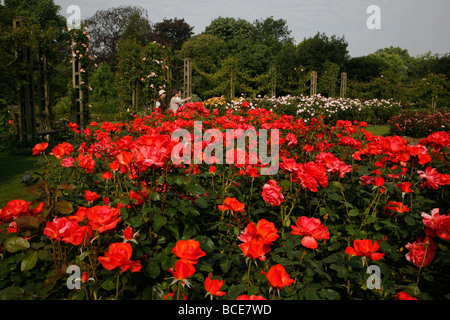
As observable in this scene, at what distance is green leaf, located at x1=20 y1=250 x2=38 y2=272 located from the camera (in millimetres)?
962

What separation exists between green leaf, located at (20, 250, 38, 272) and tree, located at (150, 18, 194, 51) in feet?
106

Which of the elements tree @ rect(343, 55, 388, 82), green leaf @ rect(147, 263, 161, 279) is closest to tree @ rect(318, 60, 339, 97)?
tree @ rect(343, 55, 388, 82)

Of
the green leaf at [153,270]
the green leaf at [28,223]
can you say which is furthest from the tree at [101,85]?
the green leaf at [153,270]

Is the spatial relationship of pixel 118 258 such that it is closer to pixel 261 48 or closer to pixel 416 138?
pixel 416 138

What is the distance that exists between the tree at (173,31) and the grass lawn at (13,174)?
27460 mm

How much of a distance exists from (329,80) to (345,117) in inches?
265

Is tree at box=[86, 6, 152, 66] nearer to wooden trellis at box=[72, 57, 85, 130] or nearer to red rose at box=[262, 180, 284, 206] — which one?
wooden trellis at box=[72, 57, 85, 130]

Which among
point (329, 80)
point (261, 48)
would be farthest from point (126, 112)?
point (261, 48)

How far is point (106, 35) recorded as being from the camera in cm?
3012

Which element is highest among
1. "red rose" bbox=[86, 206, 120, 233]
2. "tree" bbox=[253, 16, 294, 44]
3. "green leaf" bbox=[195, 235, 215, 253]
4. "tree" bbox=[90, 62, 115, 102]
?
"tree" bbox=[253, 16, 294, 44]

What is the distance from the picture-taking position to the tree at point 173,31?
31.5 m

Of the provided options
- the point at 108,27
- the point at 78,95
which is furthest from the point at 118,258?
the point at 108,27

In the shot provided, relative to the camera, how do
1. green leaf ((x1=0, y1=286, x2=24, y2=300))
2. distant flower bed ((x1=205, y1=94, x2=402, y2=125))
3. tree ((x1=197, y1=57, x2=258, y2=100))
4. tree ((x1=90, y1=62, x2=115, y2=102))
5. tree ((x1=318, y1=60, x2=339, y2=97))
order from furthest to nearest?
1. tree ((x1=318, y1=60, x2=339, y2=97))
2. tree ((x1=90, y1=62, x2=115, y2=102))
3. tree ((x1=197, y1=57, x2=258, y2=100))
4. distant flower bed ((x1=205, y1=94, x2=402, y2=125))
5. green leaf ((x1=0, y1=286, x2=24, y2=300))

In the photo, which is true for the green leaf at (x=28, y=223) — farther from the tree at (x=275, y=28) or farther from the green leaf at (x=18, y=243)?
the tree at (x=275, y=28)
